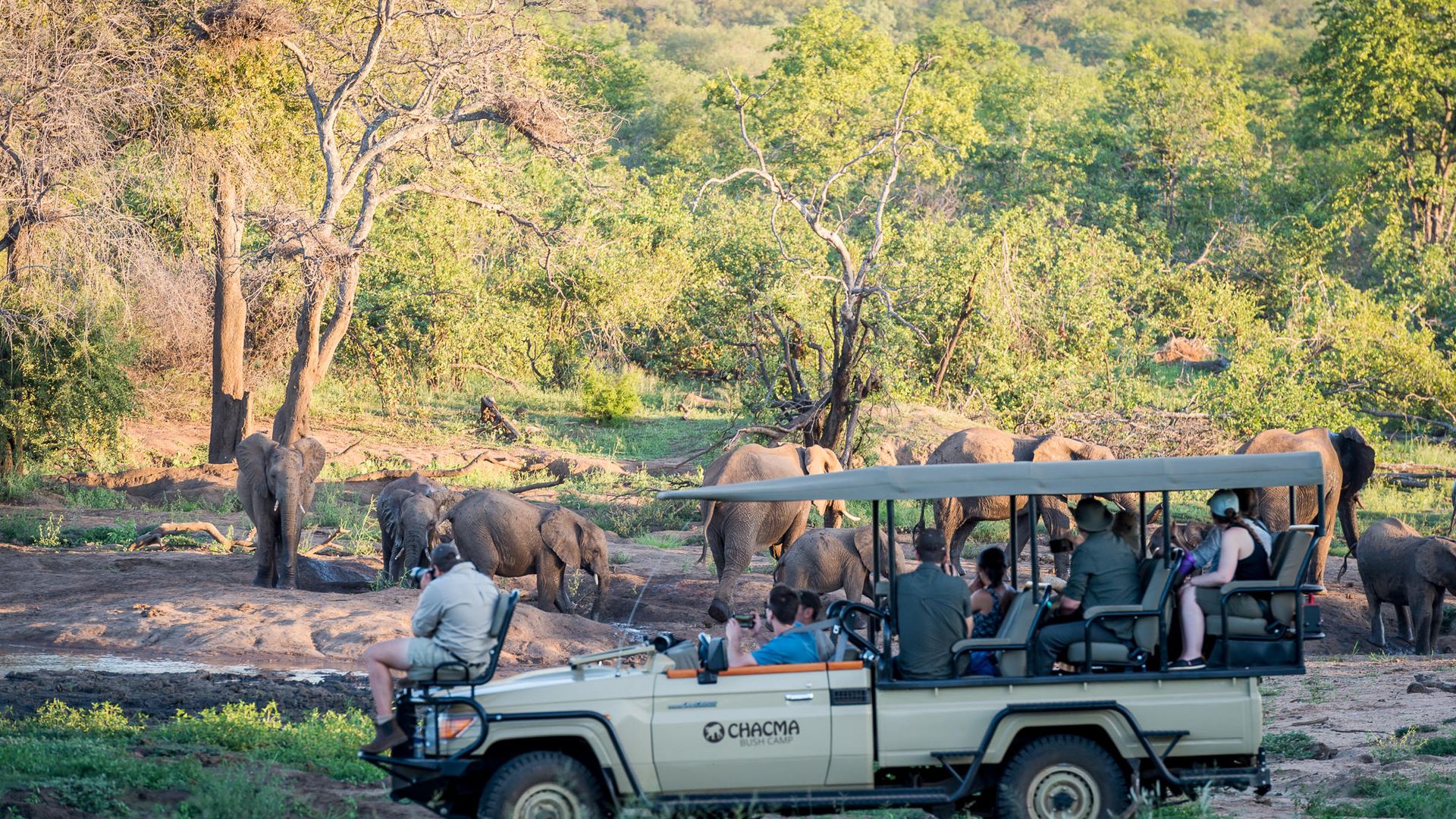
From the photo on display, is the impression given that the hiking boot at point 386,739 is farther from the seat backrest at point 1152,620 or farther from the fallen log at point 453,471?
the fallen log at point 453,471

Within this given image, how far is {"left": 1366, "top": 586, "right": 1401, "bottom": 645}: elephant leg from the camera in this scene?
1398 centimetres

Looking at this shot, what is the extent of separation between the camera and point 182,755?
327 inches

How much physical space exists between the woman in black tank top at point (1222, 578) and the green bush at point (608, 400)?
19.0 meters

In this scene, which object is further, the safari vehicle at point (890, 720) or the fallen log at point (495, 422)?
the fallen log at point (495, 422)

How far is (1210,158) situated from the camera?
35.2 m

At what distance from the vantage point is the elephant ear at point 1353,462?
55.3 ft

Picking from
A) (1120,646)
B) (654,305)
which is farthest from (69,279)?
(1120,646)

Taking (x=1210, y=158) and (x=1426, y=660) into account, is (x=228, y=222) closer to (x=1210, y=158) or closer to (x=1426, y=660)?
(x=1426, y=660)

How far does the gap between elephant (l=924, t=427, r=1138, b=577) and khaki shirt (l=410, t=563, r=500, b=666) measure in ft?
32.0

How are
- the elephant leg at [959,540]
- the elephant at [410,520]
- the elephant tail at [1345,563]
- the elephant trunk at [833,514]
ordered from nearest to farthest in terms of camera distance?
the elephant at [410,520] < the elephant tail at [1345,563] < the elephant leg at [959,540] < the elephant trunk at [833,514]

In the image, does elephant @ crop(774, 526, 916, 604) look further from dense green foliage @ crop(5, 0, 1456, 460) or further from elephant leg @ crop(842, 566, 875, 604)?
dense green foliage @ crop(5, 0, 1456, 460)

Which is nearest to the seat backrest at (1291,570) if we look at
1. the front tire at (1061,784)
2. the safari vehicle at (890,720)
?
the safari vehicle at (890,720)

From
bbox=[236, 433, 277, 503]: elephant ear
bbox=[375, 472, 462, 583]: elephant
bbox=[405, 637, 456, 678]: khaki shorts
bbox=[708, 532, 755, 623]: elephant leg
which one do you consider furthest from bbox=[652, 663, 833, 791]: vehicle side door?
bbox=[236, 433, 277, 503]: elephant ear

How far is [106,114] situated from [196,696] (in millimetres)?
11187
